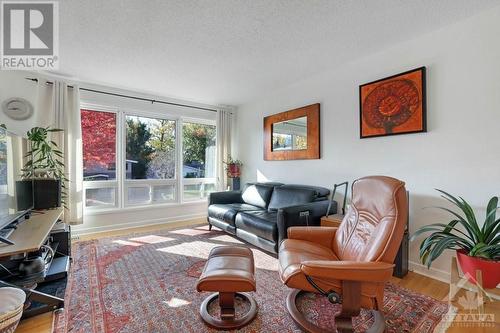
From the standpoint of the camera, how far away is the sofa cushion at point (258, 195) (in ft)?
11.8

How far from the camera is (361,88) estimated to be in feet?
9.23

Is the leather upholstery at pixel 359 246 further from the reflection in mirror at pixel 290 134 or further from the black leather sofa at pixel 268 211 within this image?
the reflection in mirror at pixel 290 134

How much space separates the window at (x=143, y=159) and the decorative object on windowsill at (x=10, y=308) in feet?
8.55

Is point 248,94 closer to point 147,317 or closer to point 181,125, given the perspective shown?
point 181,125

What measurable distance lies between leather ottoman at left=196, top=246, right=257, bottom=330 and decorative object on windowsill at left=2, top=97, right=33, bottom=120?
11.1ft

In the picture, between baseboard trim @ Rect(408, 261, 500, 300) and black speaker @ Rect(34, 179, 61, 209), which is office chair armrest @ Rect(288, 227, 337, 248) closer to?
baseboard trim @ Rect(408, 261, 500, 300)

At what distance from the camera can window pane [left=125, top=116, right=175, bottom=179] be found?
409cm

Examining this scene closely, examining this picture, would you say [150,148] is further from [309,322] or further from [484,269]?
[484,269]

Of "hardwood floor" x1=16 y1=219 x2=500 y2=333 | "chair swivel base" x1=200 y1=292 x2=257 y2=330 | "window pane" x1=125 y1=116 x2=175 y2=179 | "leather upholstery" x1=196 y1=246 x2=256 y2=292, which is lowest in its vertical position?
"hardwood floor" x1=16 y1=219 x2=500 y2=333

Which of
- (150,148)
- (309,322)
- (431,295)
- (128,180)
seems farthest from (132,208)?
(431,295)

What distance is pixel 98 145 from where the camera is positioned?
12.5 ft

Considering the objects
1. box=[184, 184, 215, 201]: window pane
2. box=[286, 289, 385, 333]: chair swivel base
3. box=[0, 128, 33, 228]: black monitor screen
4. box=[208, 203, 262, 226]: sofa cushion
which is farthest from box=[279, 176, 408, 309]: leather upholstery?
box=[184, 184, 215, 201]: window pane

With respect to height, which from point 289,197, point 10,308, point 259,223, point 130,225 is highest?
point 289,197

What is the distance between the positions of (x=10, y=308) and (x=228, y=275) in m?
1.22
